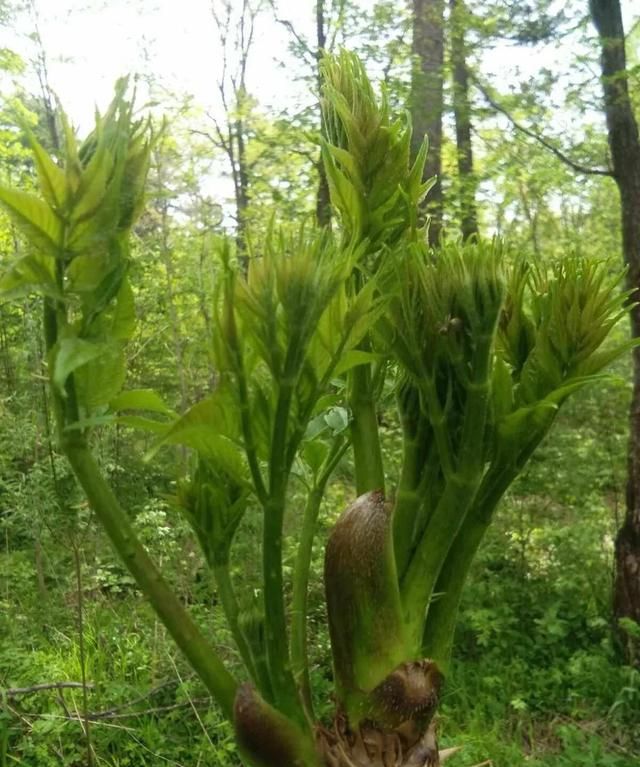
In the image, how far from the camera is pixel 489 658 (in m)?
3.42

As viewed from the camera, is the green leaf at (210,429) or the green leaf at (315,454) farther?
the green leaf at (315,454)

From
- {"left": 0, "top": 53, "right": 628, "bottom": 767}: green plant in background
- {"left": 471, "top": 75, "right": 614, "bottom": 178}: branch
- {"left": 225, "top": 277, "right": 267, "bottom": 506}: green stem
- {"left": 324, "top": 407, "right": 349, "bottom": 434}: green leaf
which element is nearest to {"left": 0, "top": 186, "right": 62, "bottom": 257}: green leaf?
{"left": 0, "top": 53, "right": 628, "bottom": 767}: green plant in background

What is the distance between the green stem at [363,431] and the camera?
0.58 meters

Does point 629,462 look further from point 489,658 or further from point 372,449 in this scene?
point 372,449

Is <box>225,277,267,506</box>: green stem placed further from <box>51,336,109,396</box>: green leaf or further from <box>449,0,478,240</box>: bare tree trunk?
<box>449,0,478,240</box>: bare tree trunk

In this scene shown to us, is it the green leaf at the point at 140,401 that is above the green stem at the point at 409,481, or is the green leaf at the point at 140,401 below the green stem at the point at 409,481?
above

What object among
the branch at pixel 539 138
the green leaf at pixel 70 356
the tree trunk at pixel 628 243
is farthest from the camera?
the branch at pixel 539 138

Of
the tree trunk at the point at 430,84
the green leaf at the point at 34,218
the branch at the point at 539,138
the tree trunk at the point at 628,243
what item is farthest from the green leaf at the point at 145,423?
the tree trunk at the point at 430,84

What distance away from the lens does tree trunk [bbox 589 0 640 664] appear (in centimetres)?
342

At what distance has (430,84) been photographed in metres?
4.45

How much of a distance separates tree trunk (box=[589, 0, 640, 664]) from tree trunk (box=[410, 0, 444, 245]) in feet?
3.63

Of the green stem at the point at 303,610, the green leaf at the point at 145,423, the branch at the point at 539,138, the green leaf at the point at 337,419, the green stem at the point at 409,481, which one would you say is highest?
the branch at the point at 539,138

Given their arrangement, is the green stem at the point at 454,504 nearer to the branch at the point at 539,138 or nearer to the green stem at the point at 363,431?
the green stem at the point at 363,431

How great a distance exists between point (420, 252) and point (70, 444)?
10.6 inches
